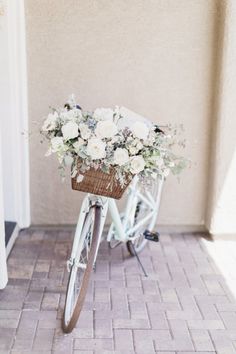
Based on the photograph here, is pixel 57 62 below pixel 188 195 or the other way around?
the other way around

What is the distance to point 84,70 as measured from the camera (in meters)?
3.59

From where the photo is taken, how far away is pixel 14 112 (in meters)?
3.56

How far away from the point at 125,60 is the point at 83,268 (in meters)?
1.79

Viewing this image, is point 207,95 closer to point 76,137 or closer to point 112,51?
point 112,51

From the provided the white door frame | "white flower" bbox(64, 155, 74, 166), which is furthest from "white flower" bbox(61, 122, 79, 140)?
the white door frame

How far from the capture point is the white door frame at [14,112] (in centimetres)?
339

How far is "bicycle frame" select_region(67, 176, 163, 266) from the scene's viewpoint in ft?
8.42

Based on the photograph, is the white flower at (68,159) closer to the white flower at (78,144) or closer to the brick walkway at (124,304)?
the white flower at (78,144)

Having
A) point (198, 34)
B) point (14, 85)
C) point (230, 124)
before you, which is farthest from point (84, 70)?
point (230, 124)

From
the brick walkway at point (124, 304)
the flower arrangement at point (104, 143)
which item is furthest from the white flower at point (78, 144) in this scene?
the brick walkway at point (124, 304)

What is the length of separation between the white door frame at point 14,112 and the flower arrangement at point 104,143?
0.97m

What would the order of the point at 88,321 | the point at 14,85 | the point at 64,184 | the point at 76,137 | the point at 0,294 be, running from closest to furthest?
the point at 76,137
the point at 88,321
the point at 0,294
the point at 14,85
the point at 64,184

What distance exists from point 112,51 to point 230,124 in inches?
43.5

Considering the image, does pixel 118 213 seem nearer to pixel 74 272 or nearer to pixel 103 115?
pixel 74 272
